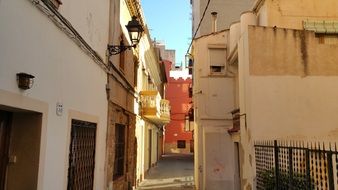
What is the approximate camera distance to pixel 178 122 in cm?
4831

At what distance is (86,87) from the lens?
25.3 ft

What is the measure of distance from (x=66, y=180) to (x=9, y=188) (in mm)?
1617

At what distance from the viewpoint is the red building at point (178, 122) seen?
4788 centimetres

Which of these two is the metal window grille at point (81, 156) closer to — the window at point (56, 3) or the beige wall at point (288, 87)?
the window at point (56, 3)

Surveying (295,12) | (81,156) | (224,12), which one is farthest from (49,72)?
(224,12)

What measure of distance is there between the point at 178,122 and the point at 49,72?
141ft

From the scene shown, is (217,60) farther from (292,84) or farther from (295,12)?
(292,84)

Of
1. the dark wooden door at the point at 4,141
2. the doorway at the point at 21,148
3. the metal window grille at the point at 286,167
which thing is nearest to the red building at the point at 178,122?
the metal window grille at the point at 286,167

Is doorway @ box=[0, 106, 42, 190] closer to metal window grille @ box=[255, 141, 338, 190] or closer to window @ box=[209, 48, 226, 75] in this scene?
metal window grille @ box=[255, 141, 338, 190]

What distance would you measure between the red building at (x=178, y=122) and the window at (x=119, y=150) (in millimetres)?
34770

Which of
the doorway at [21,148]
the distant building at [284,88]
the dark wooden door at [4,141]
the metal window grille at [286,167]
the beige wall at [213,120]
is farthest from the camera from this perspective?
the beige wall at [213,120]

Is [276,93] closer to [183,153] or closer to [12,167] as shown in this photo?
[12,167]

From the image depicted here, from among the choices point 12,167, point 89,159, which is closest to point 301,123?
point 89,159

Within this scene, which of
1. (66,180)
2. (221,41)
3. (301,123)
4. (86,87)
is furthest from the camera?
(221,41)
